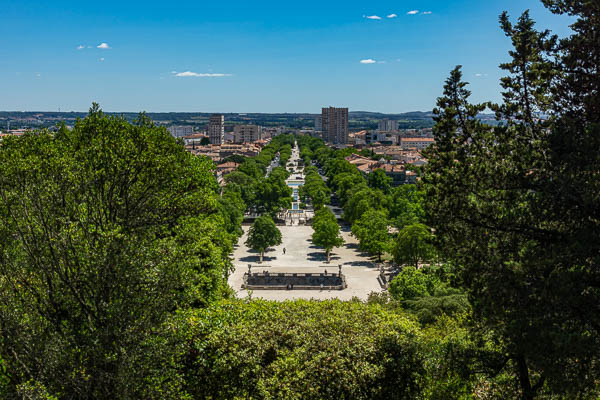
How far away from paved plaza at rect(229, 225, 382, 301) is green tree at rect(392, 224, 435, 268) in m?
3.22

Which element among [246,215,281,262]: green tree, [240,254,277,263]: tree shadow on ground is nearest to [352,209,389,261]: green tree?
[246,215,281,262]: green tree

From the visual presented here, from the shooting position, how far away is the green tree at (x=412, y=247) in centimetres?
4228

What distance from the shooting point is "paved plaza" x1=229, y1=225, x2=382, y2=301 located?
4066 centimetres

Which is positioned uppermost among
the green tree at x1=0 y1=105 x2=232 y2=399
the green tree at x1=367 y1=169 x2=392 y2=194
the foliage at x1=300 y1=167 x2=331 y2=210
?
the green tree at x1=0 y1=105 x2=232 y2=399

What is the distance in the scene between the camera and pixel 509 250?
10469mm

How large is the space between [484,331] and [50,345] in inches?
367

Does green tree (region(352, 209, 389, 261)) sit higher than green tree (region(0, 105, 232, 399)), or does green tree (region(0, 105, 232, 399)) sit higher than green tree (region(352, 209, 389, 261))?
green tree (region(0, 105, 232, 399))

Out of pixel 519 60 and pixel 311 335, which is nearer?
pixel 519 60

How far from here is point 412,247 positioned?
141ft

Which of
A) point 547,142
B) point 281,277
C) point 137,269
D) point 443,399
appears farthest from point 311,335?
point 281,277

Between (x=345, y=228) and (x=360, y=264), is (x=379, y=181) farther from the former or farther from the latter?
(x=360, y=264)

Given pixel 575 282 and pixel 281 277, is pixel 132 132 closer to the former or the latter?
pixel 575 282

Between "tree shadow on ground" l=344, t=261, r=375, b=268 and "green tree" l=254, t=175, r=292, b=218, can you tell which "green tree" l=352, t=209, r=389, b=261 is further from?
"green tree" l=254, t=175, r=292, b=218

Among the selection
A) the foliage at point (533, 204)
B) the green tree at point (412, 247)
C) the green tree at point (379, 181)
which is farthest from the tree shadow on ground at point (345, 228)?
the foliage at point (533, 204)
